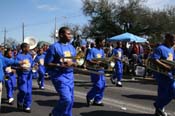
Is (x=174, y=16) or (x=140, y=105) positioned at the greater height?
(x=174, y=16)

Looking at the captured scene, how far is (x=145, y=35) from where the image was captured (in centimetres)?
5331

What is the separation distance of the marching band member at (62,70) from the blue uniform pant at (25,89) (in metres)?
2.77

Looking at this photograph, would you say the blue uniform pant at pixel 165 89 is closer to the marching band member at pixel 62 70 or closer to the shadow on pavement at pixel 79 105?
the marching band member at pixel 62 70

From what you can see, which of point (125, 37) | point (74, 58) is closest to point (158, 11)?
point (125, 37)

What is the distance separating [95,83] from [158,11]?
44.7 meters

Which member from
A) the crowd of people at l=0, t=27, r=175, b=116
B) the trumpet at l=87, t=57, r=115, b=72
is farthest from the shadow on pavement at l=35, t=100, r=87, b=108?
the trumpet at l=87, t=57, r=115, b=72

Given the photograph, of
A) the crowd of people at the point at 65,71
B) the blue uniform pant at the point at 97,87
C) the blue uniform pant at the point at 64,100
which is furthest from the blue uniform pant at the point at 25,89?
the blue uniform pant at the point at 64,100

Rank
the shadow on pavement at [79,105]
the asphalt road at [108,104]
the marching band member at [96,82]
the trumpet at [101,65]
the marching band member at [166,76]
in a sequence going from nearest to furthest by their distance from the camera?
the marching band member at [166,76] < the asphalt road at [108,104] < the trumpet at [101,65] < the marching band member at [96,82] < the shadow on pavement at [79,105]

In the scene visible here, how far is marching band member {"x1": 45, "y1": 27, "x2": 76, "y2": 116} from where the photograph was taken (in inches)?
292

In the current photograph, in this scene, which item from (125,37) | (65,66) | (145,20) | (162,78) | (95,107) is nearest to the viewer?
(65,66)

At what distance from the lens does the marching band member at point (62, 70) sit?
7410mm

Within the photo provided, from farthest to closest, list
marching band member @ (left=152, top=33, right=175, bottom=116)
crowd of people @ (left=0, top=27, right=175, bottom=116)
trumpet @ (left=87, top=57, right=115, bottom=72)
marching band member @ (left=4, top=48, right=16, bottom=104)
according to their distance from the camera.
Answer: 1. marching band member @ (left=4, top=48, right=16, bottom=104)
2. trumpet @ (left=87, top=57, right=115, bottom=72)
3. marching band member @ (left=152, top=33, right=175, bottom=116)
4. crowd of people @ (left=0, top=27, right=175, bottom=116)

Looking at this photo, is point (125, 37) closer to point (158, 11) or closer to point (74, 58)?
point (74, 58)

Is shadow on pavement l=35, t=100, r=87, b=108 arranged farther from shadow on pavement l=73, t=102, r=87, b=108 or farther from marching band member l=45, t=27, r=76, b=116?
marching band member l=45, t=27, r=76, b=116
